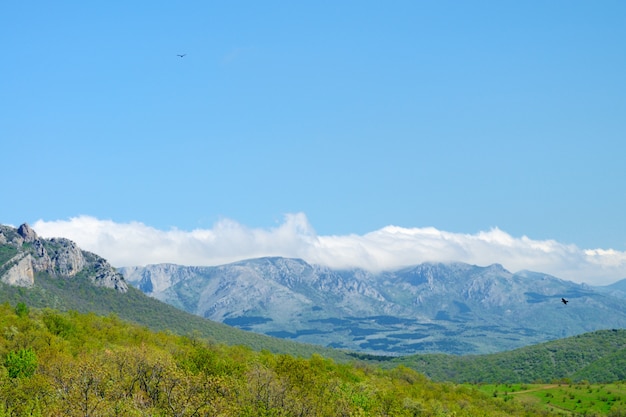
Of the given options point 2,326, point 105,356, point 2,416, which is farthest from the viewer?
point 2,326

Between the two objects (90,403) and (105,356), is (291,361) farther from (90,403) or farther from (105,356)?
(90,403)

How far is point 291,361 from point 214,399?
48559mm

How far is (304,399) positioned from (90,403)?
41.8 m

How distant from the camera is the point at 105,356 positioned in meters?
122

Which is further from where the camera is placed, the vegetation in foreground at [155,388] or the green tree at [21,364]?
the green tree at [21,364]

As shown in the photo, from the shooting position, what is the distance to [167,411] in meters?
89.6

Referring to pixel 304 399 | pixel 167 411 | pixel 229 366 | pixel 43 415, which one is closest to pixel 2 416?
pixel 43 415

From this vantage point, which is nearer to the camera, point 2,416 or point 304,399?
point 2,416

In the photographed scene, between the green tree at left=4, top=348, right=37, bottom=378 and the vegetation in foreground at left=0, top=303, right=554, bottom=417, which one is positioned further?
the green tree at left=4, top=348, right=37, bottom=378

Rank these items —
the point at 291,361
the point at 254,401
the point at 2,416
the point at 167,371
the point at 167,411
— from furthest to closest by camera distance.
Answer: the point at 291,361 → the point at 254,401 → the point at 167,371 → the point at 167,411 → the point at 2,416

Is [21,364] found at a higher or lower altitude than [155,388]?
higher

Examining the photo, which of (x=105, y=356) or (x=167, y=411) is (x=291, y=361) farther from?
(x=167, y=411)

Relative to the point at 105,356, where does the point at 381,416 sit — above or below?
below

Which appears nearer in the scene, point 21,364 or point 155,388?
point 155,388
